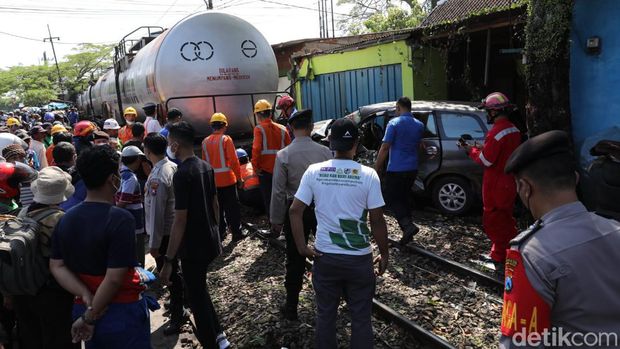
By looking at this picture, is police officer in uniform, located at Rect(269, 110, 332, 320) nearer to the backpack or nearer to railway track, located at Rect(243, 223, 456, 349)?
railway track, located at Rect(243, 223, 456, 349)

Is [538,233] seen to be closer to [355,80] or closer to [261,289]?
[261,289]

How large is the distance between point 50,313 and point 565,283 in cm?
287

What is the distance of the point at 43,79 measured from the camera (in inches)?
1475

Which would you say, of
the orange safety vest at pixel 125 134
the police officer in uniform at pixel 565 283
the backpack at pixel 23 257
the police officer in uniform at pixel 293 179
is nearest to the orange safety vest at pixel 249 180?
the orange safety vest at pixel 125 134

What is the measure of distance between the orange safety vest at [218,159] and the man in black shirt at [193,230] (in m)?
2.50

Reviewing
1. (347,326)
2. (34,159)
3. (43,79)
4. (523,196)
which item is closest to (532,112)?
(347,326)

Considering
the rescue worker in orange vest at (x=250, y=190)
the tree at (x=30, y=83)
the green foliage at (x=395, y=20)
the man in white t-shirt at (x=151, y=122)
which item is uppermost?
the green foliage at (x=395, y=20)

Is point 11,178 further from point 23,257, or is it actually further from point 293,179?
point 293,179

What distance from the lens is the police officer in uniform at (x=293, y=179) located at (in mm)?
3867

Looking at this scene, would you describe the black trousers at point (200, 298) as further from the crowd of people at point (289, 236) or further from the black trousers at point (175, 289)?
the black trousers at point (175, 289)

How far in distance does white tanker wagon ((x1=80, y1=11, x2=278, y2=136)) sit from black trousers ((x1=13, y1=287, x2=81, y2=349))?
5.21 meters

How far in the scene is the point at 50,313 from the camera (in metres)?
2.79

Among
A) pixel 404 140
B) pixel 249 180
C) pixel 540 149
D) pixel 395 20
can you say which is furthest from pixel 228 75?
pixel 395 20

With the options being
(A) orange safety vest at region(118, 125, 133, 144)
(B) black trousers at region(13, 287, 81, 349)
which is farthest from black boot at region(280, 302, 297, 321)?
(A) orange safety vest at region(118, 125, 133, 144)
